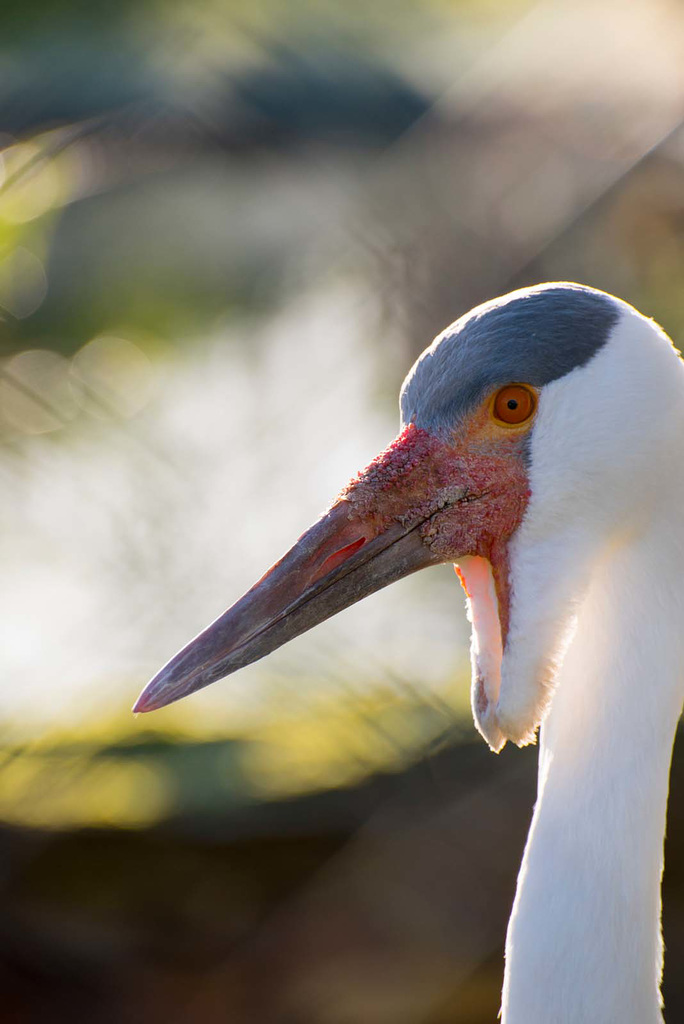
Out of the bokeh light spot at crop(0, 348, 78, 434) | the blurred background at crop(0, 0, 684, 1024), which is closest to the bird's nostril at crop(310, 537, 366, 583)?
the blurred background at crop(0, 0, 684, 1024)

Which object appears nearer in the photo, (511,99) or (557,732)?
(557,732)

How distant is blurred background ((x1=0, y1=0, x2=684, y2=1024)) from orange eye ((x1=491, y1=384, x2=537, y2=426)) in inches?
56.5

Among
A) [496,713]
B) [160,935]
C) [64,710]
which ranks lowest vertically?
[160,935]

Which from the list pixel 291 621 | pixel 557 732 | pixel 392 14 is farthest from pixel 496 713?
pixel 392 14

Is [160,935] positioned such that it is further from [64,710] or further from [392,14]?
[392,14]

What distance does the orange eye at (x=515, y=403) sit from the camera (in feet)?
5.23

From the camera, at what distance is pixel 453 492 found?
1640 mm

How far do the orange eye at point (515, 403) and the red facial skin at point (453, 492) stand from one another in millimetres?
19

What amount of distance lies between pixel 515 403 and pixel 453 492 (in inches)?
6.2

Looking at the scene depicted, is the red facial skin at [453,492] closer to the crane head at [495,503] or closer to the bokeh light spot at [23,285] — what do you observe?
the crane head at [495,503]

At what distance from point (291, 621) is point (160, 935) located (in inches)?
74.1

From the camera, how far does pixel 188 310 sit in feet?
10.4

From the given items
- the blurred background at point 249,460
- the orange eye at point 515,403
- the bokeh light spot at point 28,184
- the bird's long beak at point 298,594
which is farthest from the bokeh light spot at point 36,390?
the orange eye at point 515,403

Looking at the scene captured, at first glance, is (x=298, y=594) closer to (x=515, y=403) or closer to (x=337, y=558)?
(x=337, y=558)
